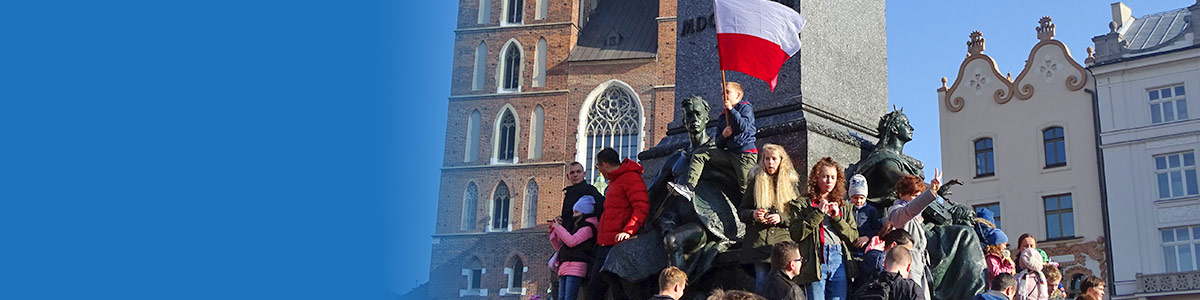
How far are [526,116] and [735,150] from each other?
1732 inches

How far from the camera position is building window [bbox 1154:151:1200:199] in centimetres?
2417

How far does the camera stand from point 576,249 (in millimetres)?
6555

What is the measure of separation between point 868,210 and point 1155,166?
2120 cm

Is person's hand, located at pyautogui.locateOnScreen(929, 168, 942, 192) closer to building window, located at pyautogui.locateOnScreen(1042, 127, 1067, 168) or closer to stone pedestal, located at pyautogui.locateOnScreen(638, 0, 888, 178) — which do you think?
stone pedestal, located at pyautogui.locateOnScreen(638, 0, 888, 178)

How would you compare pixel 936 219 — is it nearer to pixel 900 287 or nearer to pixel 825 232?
pixel 825 232

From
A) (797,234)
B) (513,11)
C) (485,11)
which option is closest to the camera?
(797,234)

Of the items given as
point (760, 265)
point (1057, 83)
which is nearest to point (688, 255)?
point (760, 265)

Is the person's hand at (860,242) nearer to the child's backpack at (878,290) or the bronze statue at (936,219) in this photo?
the bronze statue at (936,219)

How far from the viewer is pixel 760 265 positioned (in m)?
5.51

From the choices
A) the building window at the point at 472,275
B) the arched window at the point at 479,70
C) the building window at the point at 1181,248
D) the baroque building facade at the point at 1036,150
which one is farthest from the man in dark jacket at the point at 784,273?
the arched window at the point at 479,70

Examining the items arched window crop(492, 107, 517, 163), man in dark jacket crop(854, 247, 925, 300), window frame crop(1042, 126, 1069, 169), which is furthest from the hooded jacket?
arched window crop(492, 107, 517, 163)

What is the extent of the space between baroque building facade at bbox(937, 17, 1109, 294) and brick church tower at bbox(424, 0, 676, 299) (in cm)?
2015

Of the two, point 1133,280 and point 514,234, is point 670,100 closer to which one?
point 514,234

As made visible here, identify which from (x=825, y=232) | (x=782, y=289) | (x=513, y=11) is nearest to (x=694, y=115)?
(x=825, y=232)
